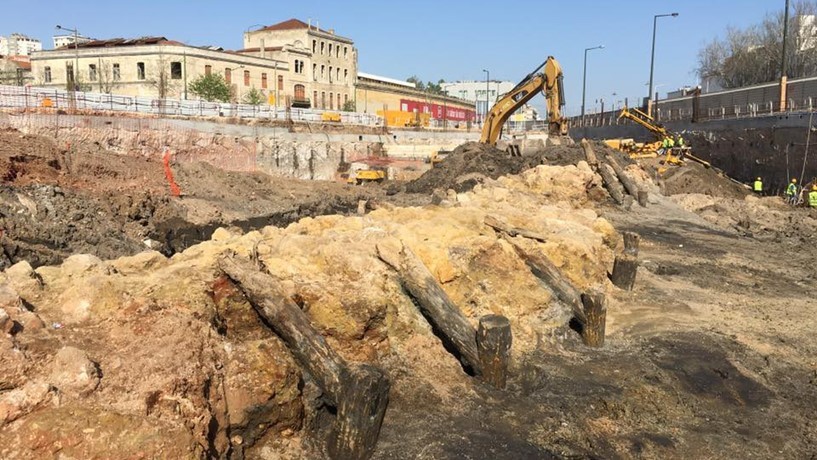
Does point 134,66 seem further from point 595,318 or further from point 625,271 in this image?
point 595,318

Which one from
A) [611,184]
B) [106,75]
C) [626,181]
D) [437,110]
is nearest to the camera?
[611,184]

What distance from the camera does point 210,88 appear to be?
46.8 meters

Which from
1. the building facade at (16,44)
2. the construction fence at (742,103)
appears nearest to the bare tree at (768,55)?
the construction fence at (742,103)

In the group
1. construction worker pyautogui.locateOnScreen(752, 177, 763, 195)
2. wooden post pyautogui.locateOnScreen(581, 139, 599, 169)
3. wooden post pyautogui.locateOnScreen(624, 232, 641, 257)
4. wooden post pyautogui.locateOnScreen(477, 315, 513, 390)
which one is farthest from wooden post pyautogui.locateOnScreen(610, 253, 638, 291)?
construction worker pyautogui.locateOnScreen(752, 177, 763, 195)

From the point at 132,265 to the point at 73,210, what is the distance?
11291mm

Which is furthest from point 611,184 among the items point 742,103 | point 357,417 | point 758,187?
point 742,103

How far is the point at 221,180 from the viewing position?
26.5 m

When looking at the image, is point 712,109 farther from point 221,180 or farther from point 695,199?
point 221,180

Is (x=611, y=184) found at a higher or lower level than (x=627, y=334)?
higher

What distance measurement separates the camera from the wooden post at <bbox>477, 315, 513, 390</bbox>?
7863 mm

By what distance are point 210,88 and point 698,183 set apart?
34.7 meters

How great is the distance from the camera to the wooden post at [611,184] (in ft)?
73.0

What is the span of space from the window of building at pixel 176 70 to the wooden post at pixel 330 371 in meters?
45.7

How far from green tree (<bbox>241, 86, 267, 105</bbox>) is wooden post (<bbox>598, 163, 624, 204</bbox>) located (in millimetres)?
35886
